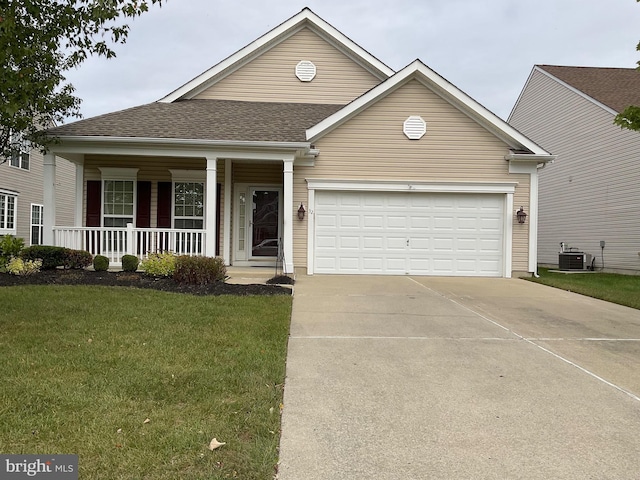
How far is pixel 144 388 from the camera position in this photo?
359 cm

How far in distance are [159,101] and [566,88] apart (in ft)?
52.0

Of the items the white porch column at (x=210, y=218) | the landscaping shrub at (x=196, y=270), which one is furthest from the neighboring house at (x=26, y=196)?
the landscaping shrub at (x=196, y=270)

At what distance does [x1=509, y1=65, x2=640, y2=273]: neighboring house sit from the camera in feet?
52.3

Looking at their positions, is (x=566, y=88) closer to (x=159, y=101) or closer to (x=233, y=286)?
(x=159, y=101)

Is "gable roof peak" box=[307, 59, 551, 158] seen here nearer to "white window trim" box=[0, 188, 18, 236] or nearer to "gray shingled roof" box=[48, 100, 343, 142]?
"gray shingled roof" box=[48, 100, 343, 142]

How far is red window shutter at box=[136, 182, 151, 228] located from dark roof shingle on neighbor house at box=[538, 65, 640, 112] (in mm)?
15902

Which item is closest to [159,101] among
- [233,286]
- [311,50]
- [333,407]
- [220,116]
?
[220,116]

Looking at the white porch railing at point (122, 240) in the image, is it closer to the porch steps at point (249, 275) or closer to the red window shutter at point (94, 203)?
the porch steps at point (249, 275)

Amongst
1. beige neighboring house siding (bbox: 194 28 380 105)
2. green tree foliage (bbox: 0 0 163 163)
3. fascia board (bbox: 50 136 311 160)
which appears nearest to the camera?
green tree foliage (bbox: 0 0 163 163)

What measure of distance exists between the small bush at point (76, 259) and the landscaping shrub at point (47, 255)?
6 centimetres

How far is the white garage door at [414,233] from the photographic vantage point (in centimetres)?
1183

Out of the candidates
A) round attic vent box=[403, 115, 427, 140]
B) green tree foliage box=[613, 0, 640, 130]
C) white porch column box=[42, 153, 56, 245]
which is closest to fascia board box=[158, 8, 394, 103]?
round attic vent box=[403, 115, 427, 140]

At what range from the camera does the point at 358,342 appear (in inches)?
207

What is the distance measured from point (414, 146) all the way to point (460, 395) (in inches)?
356
